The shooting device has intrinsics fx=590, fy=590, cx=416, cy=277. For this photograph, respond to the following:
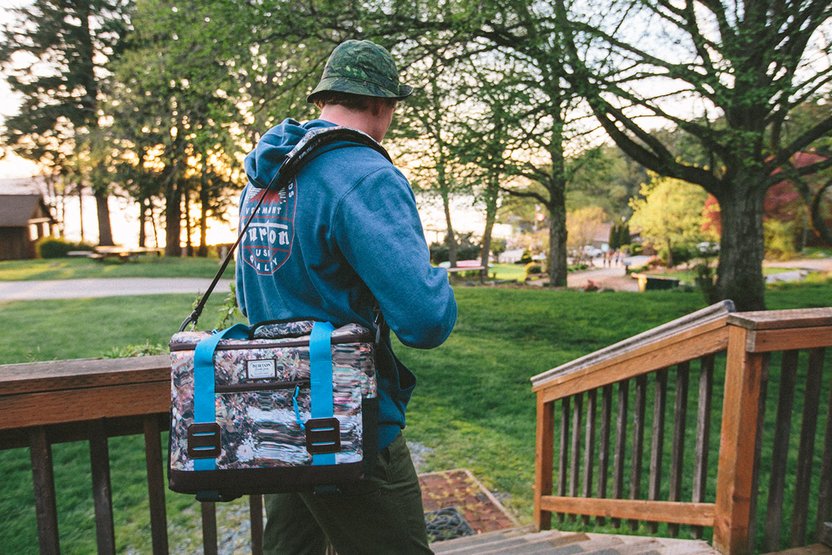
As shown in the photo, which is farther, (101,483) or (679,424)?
(679,424)

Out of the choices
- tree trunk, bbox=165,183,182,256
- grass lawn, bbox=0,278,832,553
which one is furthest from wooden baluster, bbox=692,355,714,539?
tree trunk, bbox=165,183,182,256

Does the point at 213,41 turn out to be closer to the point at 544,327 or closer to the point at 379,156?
the point at 544,327

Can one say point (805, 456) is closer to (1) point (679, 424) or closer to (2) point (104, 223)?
(1) point (679, 424)

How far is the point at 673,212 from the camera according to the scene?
2948cm

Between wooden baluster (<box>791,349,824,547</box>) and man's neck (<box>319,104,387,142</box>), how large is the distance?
1859 mm

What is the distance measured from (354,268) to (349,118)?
0.44 metres

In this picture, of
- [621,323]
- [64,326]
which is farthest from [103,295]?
[621,323]

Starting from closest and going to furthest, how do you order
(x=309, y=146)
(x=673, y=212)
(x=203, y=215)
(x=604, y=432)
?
(x=309, y=146)
(x=604, y=432)
(x=673, y=212)
(x=203, y=215)

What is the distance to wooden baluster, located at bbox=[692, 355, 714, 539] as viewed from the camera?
2.34 m

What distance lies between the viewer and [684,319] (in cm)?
238

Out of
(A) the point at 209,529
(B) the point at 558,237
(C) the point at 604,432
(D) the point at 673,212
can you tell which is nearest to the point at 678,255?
(D) the point at 673,212

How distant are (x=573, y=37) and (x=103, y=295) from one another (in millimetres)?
11549

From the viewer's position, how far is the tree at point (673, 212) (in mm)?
28188

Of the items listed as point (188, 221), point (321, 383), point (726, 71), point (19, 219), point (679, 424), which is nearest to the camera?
point (321, 383)
